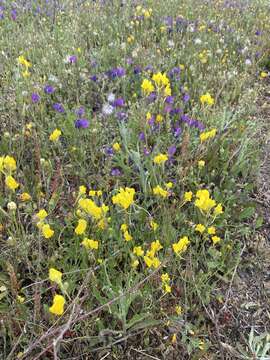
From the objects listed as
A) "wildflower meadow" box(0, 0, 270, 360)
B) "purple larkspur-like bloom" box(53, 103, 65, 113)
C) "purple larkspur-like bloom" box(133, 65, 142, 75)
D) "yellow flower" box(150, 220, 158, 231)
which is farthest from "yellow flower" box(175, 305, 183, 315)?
"purple larkspur-like bloom" box(133, 65, 142, 75)

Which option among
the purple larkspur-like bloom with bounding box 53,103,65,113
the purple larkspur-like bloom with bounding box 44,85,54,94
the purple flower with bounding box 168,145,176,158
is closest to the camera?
the purple flower with bounding box 168,145,176,158

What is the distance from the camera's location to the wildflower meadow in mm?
1717

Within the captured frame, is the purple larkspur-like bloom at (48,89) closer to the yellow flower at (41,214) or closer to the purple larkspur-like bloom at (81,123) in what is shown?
the purple larkspur-like bloom at (81,123)

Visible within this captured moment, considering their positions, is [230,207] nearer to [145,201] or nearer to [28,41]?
[145,201]

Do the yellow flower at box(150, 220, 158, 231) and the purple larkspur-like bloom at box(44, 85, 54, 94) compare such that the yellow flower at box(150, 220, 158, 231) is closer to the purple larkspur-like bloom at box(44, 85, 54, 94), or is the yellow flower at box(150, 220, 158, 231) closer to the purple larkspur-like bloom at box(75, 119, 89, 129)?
the purple larkspur-like bloom at box(75, 119, 89, 129)

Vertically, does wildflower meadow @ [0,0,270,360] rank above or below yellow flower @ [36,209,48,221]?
below

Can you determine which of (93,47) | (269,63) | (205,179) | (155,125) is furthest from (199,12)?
(205,179)

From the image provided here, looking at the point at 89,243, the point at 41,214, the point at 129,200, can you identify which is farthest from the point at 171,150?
the point at 41,214

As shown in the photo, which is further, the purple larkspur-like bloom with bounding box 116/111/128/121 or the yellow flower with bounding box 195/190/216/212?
the purple larkspur-like bloom with bounding box 116/111/128/121

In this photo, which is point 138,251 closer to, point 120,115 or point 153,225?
point 153,225

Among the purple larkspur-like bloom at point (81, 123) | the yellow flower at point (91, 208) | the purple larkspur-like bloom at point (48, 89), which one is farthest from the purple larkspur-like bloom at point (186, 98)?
the yellow flower at point (91, 208)

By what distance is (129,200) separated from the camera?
1740 mm

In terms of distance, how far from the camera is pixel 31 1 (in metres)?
4.38

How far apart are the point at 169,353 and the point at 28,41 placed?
276 cm
